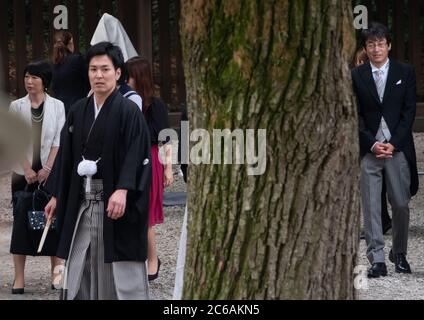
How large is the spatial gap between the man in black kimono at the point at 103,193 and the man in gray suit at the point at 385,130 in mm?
2310

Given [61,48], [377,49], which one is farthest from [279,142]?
[61,48]

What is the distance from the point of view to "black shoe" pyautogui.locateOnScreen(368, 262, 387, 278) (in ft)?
25.4

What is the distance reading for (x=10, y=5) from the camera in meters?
13.7

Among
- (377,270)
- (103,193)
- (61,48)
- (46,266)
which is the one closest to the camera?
(103,193)

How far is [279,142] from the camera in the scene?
Result: 161 inches

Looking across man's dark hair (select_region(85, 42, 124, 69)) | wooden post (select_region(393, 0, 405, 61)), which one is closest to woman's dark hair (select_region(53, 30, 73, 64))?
man's dark hair (select_region(85, 42, 124, 69))

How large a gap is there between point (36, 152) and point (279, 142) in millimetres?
3709

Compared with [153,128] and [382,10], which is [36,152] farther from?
[382,10]

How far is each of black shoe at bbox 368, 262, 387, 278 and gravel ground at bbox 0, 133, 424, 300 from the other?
0.05m

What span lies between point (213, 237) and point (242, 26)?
835 millimetres

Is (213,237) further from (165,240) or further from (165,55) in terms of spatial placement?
(165,55)

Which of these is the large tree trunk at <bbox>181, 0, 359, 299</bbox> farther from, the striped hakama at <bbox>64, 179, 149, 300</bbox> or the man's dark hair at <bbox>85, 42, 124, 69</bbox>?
the man's dark hair at <bbox>85, 42, 124, 69</bbox>

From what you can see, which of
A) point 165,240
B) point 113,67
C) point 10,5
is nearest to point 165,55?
point 10,5

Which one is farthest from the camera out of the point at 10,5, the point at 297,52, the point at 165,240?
the point at 10,5
